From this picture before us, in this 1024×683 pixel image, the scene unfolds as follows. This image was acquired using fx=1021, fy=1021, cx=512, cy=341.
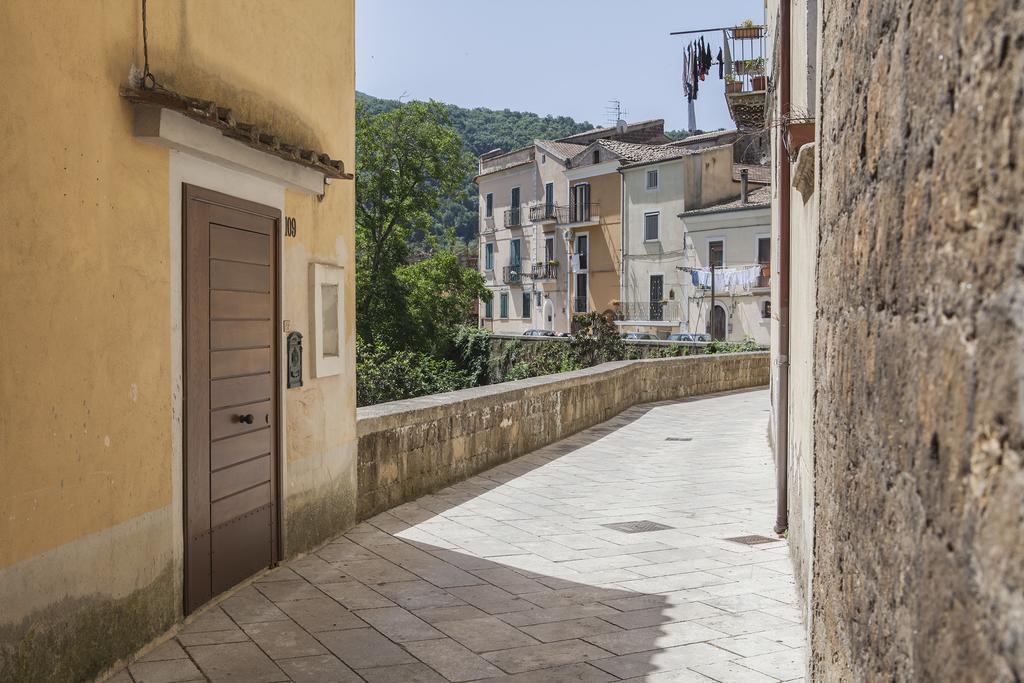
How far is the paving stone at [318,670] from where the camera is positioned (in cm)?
441

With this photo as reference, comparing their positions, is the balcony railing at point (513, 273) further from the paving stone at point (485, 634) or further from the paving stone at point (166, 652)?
the paving stone at point (166, 652)

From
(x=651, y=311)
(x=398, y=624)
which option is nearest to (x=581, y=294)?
Result: (x=651, y=311)

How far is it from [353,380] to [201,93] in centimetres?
278

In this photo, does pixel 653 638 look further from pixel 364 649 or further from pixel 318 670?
pixel 318 670

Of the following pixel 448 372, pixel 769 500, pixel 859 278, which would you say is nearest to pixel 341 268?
pixel 769 500

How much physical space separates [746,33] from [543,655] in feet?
38.8

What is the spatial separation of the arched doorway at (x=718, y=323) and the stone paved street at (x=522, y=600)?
105 feet

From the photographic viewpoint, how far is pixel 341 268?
751 cm

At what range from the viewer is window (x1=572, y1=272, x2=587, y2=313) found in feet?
163

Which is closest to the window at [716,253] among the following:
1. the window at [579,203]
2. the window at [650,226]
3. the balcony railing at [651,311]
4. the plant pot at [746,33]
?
the balcony railing at [651,311]

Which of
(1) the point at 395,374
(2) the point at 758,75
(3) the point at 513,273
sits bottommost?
(1) the point at 395,374

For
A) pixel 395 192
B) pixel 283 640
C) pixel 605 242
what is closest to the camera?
pixel 283 640

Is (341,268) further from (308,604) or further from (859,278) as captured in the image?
(859,278)

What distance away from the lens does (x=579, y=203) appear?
49.6 meters
